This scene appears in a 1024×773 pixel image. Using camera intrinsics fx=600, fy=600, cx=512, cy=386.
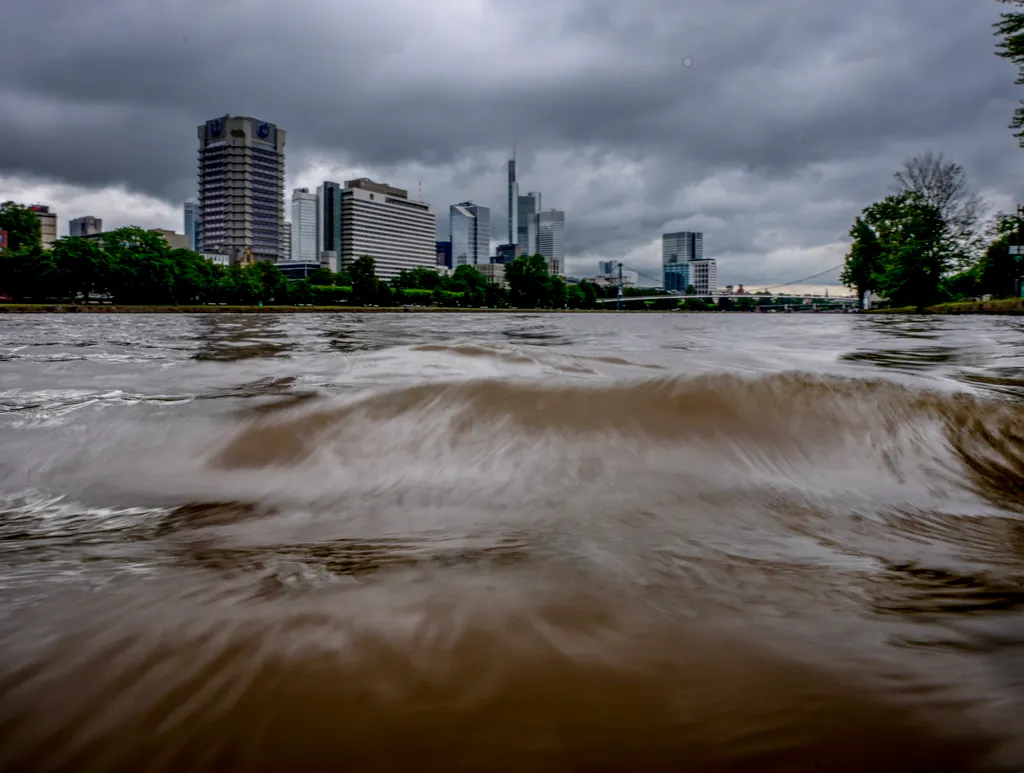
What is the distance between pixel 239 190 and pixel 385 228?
37.5 meters

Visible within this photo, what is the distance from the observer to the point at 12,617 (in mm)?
1254

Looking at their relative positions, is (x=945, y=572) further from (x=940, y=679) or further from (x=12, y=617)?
(x=12, y=617)

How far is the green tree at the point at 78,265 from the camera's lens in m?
49.6

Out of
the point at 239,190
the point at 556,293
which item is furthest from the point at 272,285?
the point at 239,190

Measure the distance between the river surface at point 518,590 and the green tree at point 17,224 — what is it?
272 feet

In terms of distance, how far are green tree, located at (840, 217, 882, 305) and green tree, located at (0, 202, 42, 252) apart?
88826 millimetres

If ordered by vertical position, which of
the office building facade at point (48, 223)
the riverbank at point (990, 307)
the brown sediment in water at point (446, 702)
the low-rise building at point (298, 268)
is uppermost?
the office building facade at point (48, 223)

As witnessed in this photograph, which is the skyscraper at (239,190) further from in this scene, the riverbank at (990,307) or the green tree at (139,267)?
the riverbank at (990,307)

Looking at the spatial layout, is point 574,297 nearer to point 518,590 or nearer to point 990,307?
point 990,307

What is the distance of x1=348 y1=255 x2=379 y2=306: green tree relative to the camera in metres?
77.7

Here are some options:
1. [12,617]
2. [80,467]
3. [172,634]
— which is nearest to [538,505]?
[172,634]

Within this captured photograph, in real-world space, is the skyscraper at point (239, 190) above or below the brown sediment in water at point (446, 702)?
above

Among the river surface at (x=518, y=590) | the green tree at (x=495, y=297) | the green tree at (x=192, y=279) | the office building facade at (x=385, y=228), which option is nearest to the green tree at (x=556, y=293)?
the green tree at (x=495, y=297)

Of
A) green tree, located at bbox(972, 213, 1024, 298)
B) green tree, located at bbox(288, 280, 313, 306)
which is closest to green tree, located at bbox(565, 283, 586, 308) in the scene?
green tree, located at bbox(288, 280, 313, 306)
